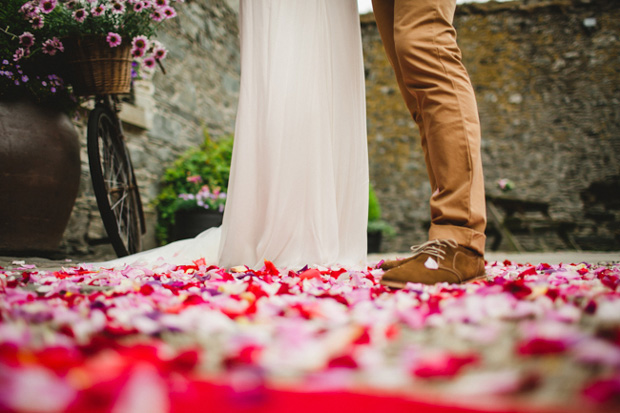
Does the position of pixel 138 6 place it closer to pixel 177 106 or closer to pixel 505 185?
pixel 177 106

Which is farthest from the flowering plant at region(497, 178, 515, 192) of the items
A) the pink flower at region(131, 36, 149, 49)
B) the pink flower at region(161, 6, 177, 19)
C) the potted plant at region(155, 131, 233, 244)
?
the pink flower at region(131, 36, 149, 49)

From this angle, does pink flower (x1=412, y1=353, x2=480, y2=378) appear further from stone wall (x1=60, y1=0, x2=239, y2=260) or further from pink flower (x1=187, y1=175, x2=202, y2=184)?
pink flower (x1=187, y1=175, x2=202, y2=184)

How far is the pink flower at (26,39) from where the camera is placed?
221cm

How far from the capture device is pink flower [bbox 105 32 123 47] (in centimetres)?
226

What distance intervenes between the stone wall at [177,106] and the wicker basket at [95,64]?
2.74ft

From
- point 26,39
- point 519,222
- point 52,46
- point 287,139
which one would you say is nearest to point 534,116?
point 519,222

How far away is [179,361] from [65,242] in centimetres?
300

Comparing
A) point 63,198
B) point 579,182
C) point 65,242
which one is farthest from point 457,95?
point 579,182

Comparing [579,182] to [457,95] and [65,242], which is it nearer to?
[457,95]

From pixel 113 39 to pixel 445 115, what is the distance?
194 centimetres

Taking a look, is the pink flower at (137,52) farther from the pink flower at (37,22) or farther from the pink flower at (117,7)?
the pink flower at (37,22)

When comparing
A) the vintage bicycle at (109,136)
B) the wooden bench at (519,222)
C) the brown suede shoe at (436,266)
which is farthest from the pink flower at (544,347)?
the wooden bench at (519,222)

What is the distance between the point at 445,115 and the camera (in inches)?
52.1

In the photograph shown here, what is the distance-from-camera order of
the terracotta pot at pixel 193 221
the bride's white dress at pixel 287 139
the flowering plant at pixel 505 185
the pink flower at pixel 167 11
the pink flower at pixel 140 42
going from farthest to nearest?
the flowering plant at pixel 505 185 → the terracotta pot at pixel 193 221 → the pink flower at pixel 167 11 → the pink flower at pixel 140 42 → the bride's white dress at pixel 287 139
